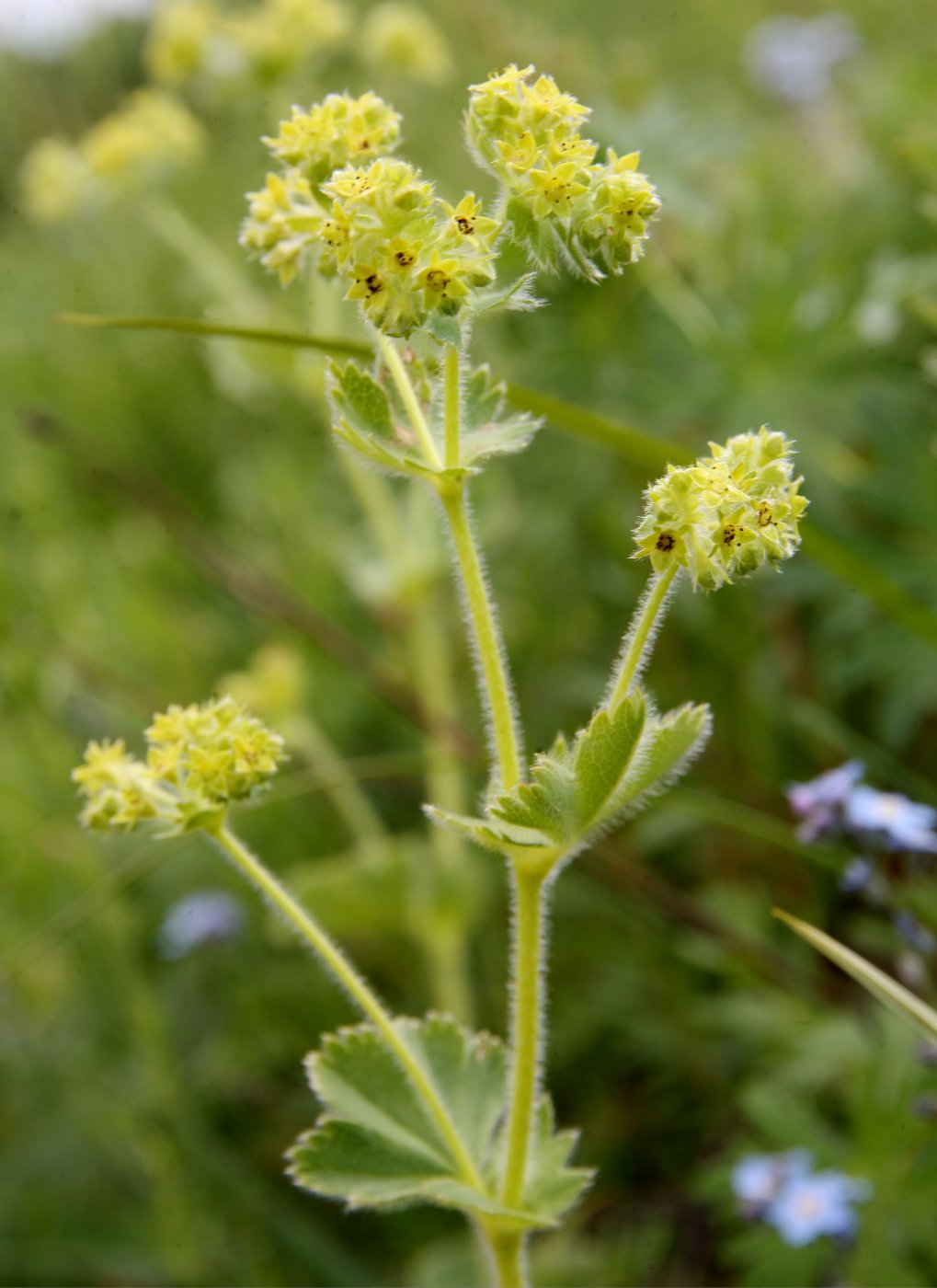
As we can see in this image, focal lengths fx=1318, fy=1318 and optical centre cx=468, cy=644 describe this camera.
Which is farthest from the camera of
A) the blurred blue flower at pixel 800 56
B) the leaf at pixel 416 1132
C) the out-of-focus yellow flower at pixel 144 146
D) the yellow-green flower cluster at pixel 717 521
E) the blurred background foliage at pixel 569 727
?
the blurred blue flower at pixel 800 56

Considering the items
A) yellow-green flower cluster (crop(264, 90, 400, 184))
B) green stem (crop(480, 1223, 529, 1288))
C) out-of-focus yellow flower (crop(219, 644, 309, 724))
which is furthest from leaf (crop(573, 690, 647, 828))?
out-of-focus yellow flower (crop(219, 644, 309, 724))

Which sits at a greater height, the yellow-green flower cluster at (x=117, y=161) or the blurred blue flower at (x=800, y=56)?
the blurred blue flower at (x=800, y=56)

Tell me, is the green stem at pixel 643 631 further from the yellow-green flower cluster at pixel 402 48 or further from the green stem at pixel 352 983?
the yellow-green flower cluster at pixel 402 48

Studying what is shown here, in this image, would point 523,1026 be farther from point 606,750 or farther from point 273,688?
point 273,688

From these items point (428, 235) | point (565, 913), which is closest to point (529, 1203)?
point (428, 235)

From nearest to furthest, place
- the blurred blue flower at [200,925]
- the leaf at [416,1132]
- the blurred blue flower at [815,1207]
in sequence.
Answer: the leaf at [416,1132], the blurred blue flower at [815,1207], the blurred blue flower at [200,925]

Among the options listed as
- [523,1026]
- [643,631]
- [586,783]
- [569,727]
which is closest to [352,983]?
[523,1026]

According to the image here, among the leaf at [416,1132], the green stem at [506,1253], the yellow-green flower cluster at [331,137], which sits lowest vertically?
the green stem at [506,1253]

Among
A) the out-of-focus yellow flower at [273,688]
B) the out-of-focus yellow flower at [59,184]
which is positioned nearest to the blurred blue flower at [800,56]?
the out-of-focus yellow flower at [59,184]
